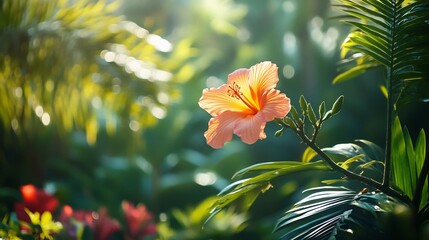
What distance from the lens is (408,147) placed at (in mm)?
1661

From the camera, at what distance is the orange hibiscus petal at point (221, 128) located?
56.0 inches

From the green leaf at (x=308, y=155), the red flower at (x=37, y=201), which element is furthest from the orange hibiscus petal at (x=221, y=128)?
the red flower at (x=37, y=201)

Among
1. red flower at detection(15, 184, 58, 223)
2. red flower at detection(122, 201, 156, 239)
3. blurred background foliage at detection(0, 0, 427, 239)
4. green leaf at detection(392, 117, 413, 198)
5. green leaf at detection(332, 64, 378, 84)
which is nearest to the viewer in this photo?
green leaf at detection(392, 117, 413, 198)

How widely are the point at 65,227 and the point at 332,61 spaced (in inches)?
238

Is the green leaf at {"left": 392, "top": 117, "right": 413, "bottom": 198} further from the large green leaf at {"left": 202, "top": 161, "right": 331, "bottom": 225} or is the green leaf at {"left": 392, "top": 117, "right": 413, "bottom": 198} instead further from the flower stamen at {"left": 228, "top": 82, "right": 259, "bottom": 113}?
the flower stamen at {"left": 228, "top": 82, "right": 259, "bottom": 113}

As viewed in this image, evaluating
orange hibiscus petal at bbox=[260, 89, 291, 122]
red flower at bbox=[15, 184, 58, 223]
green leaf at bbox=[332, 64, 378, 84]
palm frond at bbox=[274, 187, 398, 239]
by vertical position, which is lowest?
red flower at bbox=[15, 184, 58, 223]

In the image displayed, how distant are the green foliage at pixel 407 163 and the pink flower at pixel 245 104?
0.37 m

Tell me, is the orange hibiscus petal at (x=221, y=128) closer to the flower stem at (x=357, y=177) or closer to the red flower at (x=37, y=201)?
the flower stem at (x=357, y=177)

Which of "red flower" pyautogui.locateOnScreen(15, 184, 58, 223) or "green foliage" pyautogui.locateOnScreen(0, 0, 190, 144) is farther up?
"green foliage" pyautogui.locateOnScreen(0, 0, 190, 144)

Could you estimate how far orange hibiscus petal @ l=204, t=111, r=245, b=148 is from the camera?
1423 mm

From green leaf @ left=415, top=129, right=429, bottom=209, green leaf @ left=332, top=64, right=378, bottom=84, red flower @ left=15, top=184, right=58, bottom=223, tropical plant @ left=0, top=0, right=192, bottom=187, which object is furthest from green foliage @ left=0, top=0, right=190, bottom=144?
green leaf @ left=415, top=129, right=429, bottom=209

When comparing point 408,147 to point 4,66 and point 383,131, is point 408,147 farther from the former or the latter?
point 383,131

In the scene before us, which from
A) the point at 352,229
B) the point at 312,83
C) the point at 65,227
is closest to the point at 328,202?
the point at 352,229

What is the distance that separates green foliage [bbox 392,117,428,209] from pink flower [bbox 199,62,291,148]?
1.23 feet
